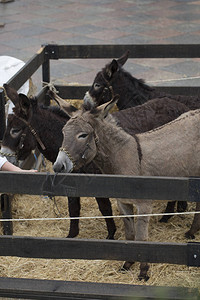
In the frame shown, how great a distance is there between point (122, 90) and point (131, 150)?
2030 mm

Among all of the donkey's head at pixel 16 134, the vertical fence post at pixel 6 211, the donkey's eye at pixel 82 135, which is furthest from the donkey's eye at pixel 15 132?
the donkey's eye at pixel 82 135

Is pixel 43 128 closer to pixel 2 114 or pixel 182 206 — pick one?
pixel 2 114

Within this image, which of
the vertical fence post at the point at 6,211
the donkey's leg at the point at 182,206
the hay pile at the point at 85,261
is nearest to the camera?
the hay pile at the point at 85,261

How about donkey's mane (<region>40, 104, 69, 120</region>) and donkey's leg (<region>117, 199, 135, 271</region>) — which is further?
donkey's mane (<region>40, 104, 69, 120</region>)

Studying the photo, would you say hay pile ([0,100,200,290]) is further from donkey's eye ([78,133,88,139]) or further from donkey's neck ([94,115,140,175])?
donkey's eye ([78,133,88,139])

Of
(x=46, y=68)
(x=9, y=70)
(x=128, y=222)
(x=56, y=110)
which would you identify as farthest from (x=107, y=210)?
(x=9, y=70)

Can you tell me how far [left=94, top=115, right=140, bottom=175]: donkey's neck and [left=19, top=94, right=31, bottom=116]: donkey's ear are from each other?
1.01 metres

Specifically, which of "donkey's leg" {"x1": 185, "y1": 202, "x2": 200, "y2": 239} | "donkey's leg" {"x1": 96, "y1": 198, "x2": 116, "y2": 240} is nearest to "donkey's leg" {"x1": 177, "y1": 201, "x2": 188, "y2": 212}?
"donkey's leg" {"x1": 185, "y1": 202, "x2": 200, "y2": 239}

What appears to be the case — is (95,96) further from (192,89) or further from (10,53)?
(10,53)

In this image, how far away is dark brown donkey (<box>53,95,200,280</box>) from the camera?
15.3ft

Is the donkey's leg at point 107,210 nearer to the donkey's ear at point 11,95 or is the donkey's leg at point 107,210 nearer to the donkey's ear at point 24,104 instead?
the donkey's ear at point 24,104

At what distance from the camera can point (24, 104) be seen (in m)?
5.63

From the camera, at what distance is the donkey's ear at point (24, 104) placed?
5520 mm

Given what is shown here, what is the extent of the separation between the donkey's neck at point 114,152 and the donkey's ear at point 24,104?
1015 millimetres
